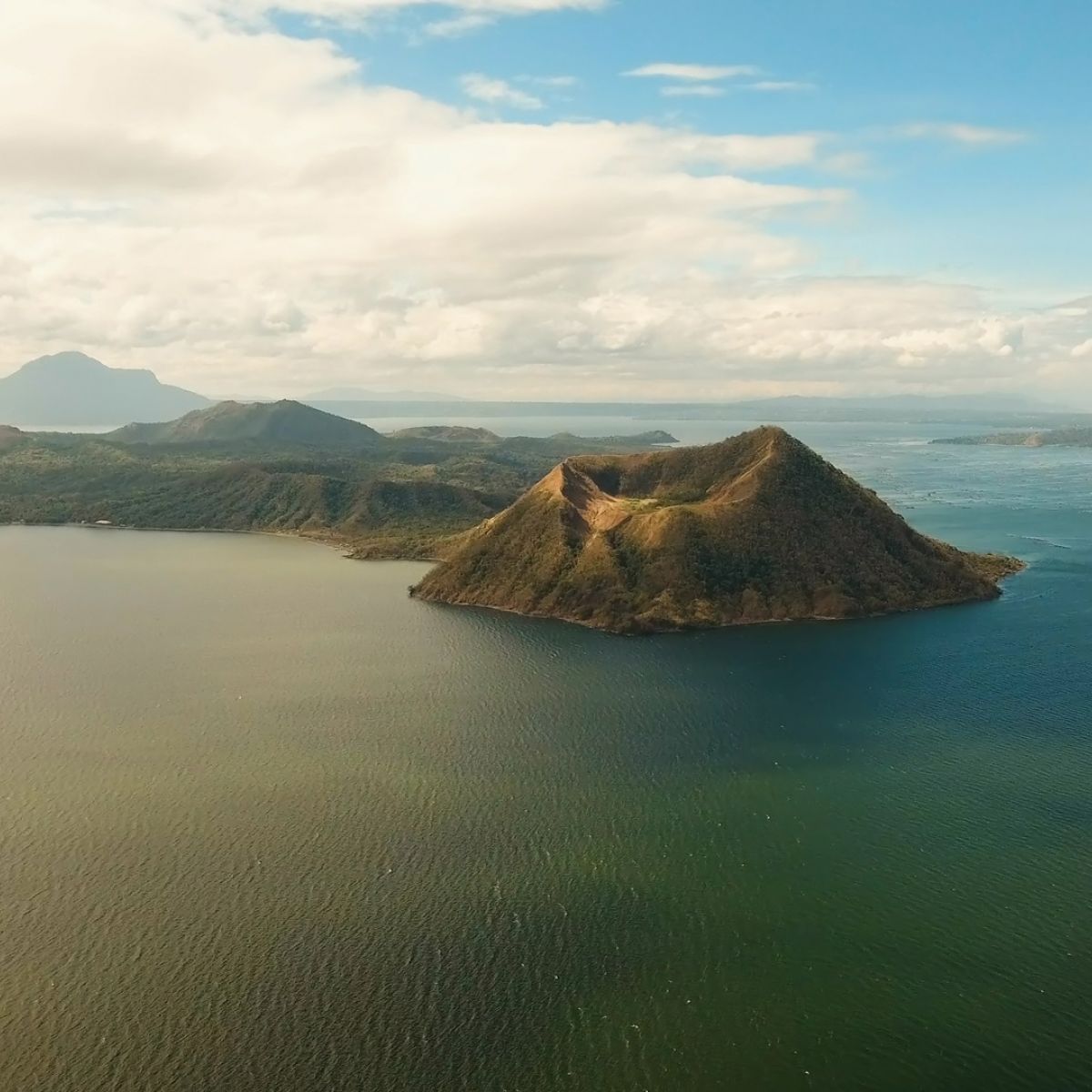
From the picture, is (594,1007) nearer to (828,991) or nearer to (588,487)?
(828,991)

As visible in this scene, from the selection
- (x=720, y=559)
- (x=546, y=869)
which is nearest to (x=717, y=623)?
(x=720, y=559)

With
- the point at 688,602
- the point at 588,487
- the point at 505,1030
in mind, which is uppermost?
the point at 588,487

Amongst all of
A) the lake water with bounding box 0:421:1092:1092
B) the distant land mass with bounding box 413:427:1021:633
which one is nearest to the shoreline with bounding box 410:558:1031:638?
the distant land mass with bounding box 413:427:1021:633

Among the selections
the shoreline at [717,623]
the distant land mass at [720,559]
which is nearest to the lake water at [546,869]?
the shoreline at [717,623]

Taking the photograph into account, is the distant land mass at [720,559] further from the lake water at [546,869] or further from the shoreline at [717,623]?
the lake water at [546,869]

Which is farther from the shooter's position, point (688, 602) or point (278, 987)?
point (688, 602)

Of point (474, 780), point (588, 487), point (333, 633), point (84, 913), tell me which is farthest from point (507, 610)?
point (84, 913)

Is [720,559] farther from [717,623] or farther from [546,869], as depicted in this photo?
[546,869]
